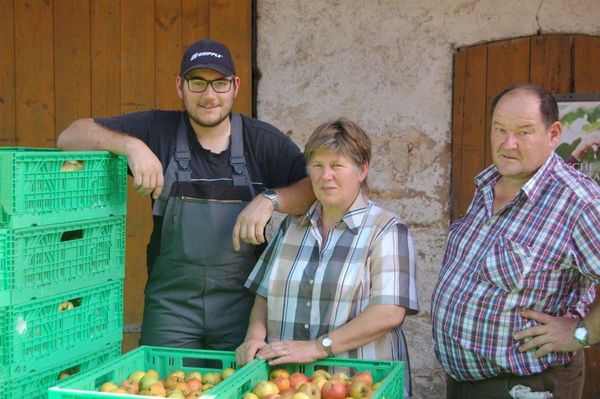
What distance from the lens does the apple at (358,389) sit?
278 cm

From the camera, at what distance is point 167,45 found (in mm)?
5031

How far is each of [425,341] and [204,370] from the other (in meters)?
2.17

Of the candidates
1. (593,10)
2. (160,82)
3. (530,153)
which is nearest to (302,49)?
(160,82)

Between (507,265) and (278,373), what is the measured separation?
0.84 m

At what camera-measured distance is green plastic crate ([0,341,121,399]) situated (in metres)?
2.83

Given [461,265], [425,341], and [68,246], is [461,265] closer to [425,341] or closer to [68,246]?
[68,246]

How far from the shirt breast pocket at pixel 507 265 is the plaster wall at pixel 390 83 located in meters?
2.05

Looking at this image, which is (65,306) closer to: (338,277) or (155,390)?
(155,390)

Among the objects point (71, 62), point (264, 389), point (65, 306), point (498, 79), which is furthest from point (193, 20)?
point (264, 389)

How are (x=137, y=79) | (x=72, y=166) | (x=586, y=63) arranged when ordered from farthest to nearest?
(x=137, y=79) → (x=586, y=63) → (x=72, y=166)

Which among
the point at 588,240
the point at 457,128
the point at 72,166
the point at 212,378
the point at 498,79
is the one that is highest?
the point at 498,79

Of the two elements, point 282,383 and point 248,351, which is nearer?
point 282,383

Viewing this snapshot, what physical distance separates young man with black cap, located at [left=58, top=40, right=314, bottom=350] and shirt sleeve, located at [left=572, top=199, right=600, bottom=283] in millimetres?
1041

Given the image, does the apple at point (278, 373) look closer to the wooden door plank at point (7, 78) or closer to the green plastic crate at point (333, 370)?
the green plastic crate at point (333, 370)
